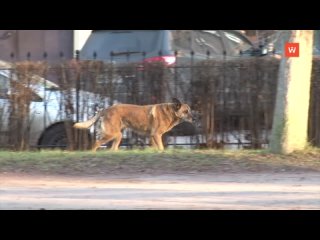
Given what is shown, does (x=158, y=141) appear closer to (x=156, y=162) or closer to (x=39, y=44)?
(x=156, y=162)

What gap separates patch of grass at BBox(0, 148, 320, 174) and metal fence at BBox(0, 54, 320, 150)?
1103mm

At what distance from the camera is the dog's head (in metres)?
11.1

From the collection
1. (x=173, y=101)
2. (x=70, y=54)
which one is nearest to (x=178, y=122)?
(x=173, y=101)

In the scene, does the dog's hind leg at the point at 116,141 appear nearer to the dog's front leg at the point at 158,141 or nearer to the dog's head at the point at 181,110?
the dog's front leg at the point at 158,141

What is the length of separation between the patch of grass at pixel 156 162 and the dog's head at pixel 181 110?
755 mm

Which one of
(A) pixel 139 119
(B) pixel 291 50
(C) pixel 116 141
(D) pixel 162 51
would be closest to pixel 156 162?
(A) pixel 139 119

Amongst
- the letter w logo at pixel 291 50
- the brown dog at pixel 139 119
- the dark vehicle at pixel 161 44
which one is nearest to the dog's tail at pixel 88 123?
the brown dog at pixel 139 119

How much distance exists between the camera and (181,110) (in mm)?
11164

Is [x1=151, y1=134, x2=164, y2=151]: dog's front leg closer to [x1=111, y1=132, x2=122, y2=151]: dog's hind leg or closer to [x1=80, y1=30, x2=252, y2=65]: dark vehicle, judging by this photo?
[x1=111, y1=132, x2=122, y2=151]: dog's hind leg

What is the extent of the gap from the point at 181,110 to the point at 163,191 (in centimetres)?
287

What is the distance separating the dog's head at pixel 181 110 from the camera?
11.1 metres

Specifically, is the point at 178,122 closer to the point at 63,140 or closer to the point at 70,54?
the point at 63,140

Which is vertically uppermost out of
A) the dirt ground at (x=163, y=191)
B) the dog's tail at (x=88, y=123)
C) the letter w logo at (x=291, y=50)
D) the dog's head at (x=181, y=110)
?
the letter w logo at (x=291, y=50)

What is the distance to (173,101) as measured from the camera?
11250mm
